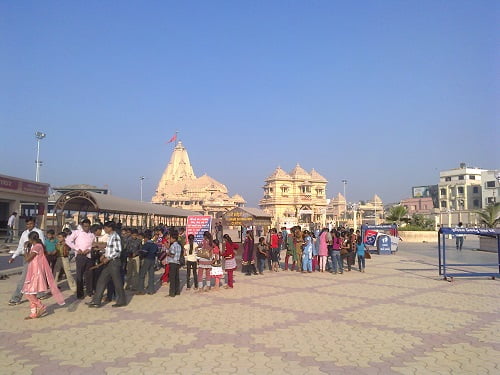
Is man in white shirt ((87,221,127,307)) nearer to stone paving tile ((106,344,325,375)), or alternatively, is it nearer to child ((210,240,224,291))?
child ((210,240,224,291))

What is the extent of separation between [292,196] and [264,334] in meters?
68.6

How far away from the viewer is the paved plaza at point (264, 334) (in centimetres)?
489

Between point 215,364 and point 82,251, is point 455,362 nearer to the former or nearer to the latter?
point 215,364

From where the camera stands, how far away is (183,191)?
88.0 metres

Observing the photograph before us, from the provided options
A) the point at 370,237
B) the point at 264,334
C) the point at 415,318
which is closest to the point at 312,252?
the point at 415,318

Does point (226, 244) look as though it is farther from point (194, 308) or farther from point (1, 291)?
point (1, 291)

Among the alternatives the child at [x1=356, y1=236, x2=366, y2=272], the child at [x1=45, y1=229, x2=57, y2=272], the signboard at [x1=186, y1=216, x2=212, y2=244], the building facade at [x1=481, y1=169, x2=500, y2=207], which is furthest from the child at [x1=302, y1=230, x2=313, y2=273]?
the building facade at [x1=481, y1=169, x2=500, y2=207]

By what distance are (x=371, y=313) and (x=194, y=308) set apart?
3.18 m

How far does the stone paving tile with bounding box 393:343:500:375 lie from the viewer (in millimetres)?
4750

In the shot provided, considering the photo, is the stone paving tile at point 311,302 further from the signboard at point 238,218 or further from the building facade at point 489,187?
the building facade at point 489,187

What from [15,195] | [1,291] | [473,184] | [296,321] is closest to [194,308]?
[296,321]

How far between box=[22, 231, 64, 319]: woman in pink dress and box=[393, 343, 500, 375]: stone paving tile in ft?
18.2

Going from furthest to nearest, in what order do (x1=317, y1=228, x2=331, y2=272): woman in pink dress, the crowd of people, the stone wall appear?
the stone wall
(x1=317, y1=228, x2=331, y2=272): woman in pink dress
the crowd of people

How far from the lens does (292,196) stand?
7444 cm
